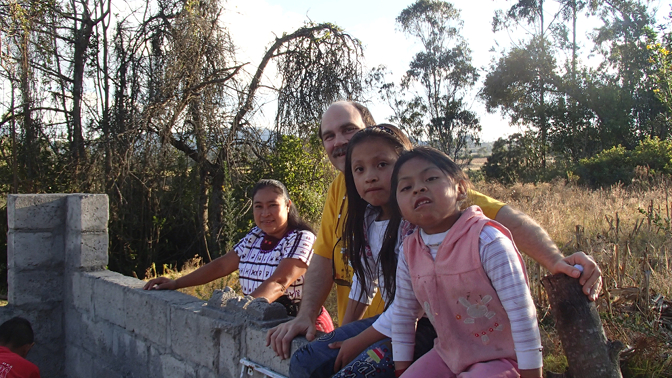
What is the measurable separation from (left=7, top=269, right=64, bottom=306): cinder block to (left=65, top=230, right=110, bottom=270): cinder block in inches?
9.6

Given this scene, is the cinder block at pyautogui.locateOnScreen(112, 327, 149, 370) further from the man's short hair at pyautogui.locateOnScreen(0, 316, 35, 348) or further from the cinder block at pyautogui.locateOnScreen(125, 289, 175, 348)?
the man's short hair at pyautogui.locateOnScreen(0, 316, 35, 348)

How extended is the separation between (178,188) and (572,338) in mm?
7908

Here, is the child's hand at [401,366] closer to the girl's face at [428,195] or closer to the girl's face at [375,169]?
the girl's face at [428,195]

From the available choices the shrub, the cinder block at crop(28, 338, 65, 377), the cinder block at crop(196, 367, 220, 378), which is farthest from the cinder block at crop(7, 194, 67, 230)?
the shrub

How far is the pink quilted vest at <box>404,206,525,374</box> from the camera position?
1456 millimetres

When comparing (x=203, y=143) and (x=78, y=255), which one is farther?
(x=203, y=143)

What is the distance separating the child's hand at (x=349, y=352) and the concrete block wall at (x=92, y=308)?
99 cm

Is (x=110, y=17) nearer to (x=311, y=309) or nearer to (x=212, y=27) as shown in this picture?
(x=212, y=27)

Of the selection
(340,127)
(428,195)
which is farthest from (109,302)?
(428,195)

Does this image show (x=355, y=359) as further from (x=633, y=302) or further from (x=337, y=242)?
(x=633, y=302)

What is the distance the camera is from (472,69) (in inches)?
1069

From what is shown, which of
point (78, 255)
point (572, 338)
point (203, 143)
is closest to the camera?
point (572, 338)

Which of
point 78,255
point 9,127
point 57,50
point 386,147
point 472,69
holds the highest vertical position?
point 472,69

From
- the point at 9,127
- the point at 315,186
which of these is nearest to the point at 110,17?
the point at 9,127
